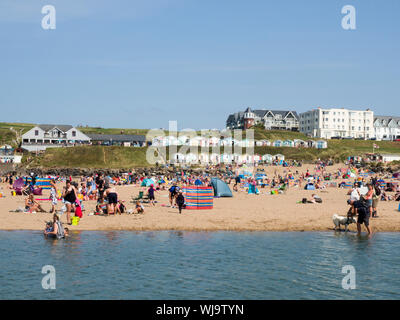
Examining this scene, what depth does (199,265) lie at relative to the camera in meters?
14.7

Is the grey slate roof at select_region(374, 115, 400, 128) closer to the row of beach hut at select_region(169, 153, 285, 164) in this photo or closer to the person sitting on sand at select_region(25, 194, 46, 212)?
the row of beach hut at select_region(169, 153, 285, 164)

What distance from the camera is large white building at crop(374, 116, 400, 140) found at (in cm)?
13200

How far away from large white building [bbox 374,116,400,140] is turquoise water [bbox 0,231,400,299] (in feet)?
398

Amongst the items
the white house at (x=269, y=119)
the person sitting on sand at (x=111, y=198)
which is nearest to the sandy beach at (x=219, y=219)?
the person sitting on sand at (x=111, y=198)

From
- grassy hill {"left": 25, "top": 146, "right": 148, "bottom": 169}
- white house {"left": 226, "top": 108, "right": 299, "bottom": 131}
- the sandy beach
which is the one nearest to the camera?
the sandy beach

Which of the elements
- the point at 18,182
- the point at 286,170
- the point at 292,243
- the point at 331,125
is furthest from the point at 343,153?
the point at 292,243

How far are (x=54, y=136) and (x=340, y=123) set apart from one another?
7934 cm

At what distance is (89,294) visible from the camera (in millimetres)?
11906

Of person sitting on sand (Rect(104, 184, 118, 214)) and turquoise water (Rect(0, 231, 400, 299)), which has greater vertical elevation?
person sitting on sand (Rect(104, 184, 118, 214))

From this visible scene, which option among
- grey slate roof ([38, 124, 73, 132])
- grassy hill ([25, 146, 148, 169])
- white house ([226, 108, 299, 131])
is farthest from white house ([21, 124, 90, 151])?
white house ([226, 108, 299, 131])

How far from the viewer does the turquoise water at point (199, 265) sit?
40.2 ft

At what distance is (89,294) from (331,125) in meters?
123

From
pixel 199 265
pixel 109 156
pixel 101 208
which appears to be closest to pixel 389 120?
pixel 109 156
